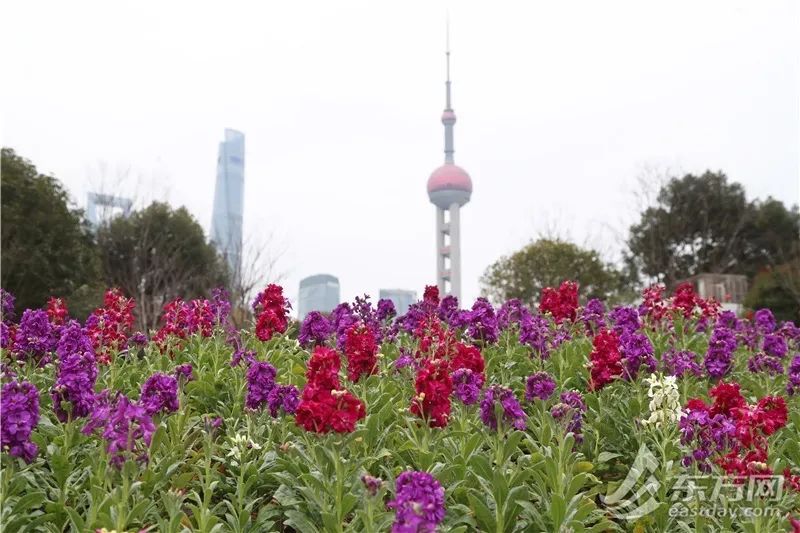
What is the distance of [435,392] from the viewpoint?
514 cm

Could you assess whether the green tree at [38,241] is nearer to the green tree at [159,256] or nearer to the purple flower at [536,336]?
the green tree at [159,256]

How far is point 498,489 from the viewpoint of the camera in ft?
15.9

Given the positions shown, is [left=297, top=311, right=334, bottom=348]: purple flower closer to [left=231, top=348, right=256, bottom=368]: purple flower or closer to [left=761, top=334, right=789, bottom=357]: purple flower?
[left=231, top=348, right=256, bottom=368]: purple flower

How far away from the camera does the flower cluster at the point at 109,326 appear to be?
25.2 ft

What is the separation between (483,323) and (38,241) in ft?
78.1

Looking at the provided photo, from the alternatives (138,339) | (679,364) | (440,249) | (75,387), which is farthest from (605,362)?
(440,249)

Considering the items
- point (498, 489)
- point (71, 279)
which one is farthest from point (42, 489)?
point (71, 279)

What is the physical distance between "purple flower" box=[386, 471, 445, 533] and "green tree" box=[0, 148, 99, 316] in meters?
26.1

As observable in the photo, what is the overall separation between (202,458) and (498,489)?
2430mm

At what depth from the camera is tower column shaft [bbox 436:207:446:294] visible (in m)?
105

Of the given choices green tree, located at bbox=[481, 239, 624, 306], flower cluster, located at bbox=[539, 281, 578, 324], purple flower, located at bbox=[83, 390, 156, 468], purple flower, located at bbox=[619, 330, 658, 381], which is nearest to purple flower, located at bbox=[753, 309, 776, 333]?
flower cluster, located at bbox=[539, 281, 578, 324]

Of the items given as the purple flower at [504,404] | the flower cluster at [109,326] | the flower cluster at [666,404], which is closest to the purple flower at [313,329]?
the flower cluster at [109,326]

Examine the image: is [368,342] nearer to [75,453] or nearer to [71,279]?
[75,453]

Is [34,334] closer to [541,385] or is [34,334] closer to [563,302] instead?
[541,385]
